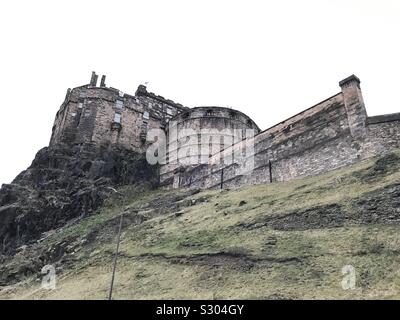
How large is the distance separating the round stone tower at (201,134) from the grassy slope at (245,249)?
8.54 meters

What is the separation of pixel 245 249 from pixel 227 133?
20.7 meters

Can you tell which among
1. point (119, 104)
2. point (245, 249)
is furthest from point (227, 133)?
point (245, 249)

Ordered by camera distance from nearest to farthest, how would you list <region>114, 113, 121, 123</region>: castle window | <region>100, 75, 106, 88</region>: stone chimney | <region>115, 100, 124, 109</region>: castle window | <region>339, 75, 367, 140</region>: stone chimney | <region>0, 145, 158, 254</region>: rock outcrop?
<region>339, 75, 367, 140</region>: stone chimney < <region>0, 145, 158, 254</region>: rock outcrop < <region>114, 113, 121, 123</region>: castle window < <region>115, 100, 124, 109</region>: castle window < <region>100, 75, 106, 88</region>: stone chimney

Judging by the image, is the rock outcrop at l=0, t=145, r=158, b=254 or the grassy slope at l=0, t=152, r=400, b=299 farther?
the rock outcrop at l=0, t=145, r=158, b=254

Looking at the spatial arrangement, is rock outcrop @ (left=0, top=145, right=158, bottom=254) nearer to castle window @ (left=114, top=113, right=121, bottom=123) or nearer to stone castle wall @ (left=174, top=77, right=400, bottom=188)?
castle window @ (left=114, top=113, right=121, bottom=123)

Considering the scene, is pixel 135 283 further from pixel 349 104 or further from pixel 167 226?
pixel 349 104

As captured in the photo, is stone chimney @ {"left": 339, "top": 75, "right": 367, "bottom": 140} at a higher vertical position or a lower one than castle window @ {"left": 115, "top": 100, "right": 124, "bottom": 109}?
lower

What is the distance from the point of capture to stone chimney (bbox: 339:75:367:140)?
2108 cm

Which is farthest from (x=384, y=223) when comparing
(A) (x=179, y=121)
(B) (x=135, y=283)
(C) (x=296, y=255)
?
(A) (x=179, y=121)

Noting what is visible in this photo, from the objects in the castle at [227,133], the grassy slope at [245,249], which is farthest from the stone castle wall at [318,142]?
the grassy slope at [245,249]

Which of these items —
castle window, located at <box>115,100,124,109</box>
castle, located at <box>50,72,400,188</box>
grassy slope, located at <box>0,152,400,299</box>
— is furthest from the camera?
castle window, located at <box>115,100,124,109</box>

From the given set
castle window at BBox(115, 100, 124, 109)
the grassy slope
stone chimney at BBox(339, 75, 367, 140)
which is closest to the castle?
stone chimney at BBox(339, 75, 367, 140)

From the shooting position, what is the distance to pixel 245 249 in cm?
1486

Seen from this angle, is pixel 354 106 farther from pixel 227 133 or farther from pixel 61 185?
pixel 61 185
